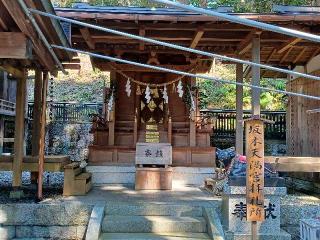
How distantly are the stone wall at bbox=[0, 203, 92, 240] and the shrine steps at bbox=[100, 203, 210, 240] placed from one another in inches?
23.1

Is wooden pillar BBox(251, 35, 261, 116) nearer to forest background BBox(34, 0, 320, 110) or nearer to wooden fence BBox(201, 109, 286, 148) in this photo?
wooden fence BBox(201, 109, 286, 148)

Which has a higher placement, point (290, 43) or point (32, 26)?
point (290, 43)

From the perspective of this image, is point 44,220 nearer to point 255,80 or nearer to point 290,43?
point 255,80

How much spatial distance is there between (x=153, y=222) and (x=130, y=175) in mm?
4296

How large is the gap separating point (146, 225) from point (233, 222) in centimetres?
163

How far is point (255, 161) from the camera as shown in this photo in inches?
253

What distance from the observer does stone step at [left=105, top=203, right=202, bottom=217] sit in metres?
8.08

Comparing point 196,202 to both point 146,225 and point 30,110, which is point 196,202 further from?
point 30,110

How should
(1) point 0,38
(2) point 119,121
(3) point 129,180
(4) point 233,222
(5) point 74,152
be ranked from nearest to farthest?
(1) point 0,38
(4) point 233,222
(3) point 129,180
(2) point 119,121
(5) point 74,152

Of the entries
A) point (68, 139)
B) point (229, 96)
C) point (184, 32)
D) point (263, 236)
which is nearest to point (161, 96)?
point (184, 32)

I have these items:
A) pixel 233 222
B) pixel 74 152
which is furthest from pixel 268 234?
pixel 74 152

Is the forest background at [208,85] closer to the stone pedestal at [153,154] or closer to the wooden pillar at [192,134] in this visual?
the wooden pillar at [192,134]

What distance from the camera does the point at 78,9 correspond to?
885 centimetres

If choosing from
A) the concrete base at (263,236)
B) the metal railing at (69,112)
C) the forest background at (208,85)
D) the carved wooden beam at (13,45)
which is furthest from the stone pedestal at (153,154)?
the forest background at (208,85)
